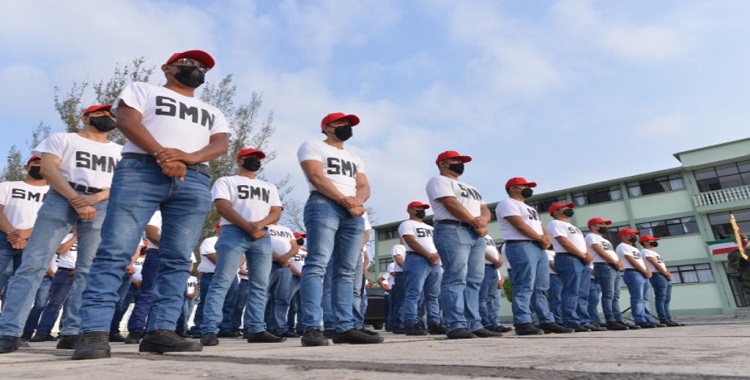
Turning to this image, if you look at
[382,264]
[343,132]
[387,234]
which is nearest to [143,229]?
[343,132]

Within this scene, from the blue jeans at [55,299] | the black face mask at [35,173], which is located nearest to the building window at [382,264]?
the blue jeans at [55,299]

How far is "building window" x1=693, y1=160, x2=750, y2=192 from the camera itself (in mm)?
27406

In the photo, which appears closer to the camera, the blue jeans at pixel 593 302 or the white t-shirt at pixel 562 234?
the white t-shirt at pixel 562 234

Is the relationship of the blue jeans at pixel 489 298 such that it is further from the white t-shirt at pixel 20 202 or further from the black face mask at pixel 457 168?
the white t-shirt at pixel 20 202

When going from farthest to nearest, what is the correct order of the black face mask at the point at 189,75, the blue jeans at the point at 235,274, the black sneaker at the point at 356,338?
the blue jeans at the point at 235,274
the black sneaker at the point at 356,338
the black face mask at the point at 189,75

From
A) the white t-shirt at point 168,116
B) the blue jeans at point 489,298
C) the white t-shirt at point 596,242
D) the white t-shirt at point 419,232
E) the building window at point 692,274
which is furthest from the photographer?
Result: the building window at point 692,274

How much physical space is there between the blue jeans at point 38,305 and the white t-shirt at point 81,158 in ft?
13.6

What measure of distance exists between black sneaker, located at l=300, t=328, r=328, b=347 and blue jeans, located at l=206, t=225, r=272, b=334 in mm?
1138

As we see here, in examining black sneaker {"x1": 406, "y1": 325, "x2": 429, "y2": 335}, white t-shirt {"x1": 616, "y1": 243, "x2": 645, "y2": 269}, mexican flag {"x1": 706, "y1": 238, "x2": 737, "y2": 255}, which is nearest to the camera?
black sneaker {"x1": 406, "y1": 325, "x2": 429, "y2": 335}

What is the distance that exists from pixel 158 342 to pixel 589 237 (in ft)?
22.9

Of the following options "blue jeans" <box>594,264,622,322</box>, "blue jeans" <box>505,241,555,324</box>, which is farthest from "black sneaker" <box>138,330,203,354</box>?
"blue jeans" <box>594,264,622,322</box>

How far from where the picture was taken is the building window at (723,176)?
89.9ft

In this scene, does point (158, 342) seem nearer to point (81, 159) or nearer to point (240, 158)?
point (81, 159)

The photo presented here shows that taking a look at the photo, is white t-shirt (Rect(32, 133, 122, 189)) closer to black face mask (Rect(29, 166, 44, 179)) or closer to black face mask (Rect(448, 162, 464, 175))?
black face mask (Rect(29, 166, 44, 179))
